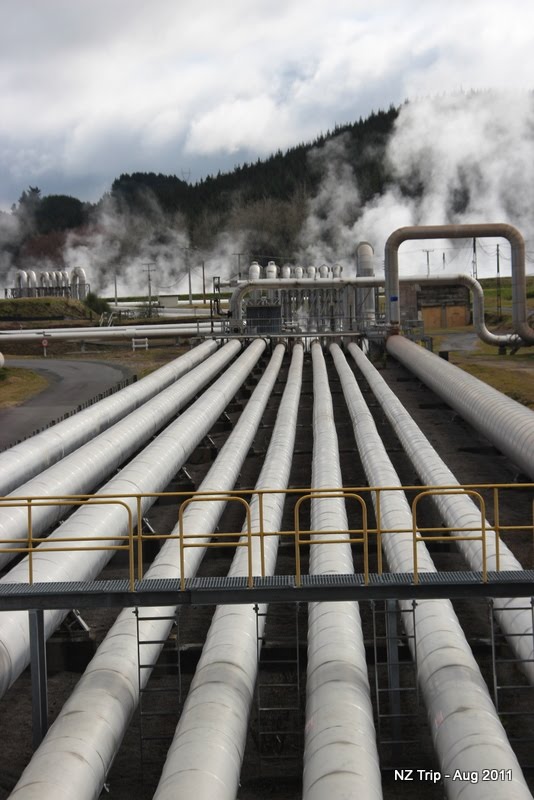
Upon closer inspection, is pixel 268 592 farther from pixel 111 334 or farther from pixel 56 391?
pixel 111 334

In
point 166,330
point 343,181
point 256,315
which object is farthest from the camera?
point 343,181

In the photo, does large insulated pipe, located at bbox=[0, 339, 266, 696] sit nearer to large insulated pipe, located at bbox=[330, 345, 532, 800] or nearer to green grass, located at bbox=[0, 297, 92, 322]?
large insulated pipe, located at bbox=[330, 345, 532, 800]

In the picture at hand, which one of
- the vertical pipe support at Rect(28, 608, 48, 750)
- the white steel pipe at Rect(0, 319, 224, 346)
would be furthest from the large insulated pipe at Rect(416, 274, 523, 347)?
the vertical pipe support at Rect(28, 608, 48, 750)

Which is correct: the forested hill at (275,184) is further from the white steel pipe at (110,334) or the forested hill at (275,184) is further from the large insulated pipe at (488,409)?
the large insulated pipe at (488,409)

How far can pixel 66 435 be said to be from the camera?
22.7m

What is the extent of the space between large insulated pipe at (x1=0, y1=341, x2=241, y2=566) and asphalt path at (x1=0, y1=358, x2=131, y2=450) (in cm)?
517

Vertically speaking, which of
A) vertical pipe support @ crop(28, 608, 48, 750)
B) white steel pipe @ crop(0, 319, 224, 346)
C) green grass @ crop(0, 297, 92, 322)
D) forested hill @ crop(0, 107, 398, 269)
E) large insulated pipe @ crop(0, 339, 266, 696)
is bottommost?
vertical pipe support @ crop(28, 608, 48, 750)

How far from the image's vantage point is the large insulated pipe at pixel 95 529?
35.4ft

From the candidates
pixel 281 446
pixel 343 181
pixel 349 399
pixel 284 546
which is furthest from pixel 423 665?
pixel 343 181

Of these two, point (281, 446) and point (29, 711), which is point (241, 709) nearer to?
point (29, 711)

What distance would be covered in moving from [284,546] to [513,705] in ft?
22.6

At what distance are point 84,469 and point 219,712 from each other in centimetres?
1067

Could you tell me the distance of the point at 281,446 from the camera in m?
22.4

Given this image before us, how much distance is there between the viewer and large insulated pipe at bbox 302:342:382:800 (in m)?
7.83
